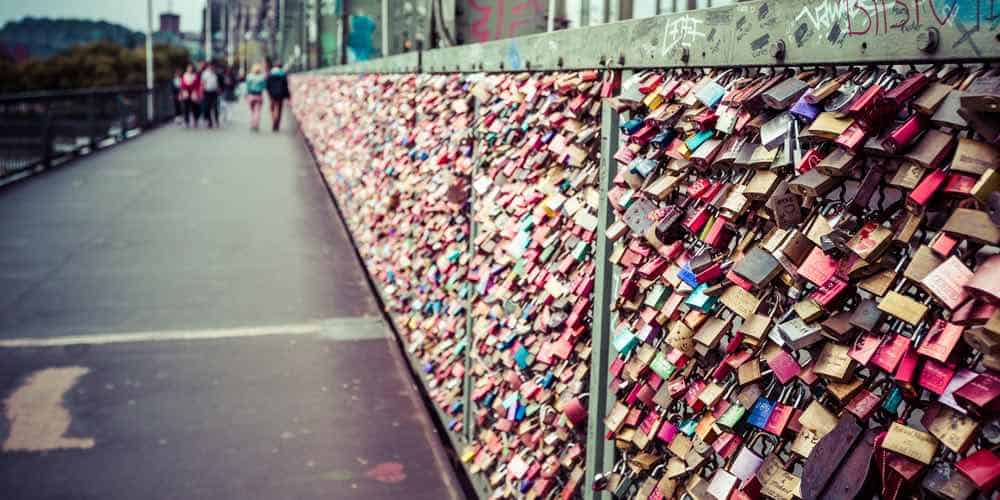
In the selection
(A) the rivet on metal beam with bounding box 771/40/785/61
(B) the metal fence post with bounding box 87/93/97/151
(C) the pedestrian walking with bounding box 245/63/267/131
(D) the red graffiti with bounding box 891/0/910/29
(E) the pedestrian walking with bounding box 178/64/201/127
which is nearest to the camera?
(D) the red graffiti with bounding box 891/0/910/29

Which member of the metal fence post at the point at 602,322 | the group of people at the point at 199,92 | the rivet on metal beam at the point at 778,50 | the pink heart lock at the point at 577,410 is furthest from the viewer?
the group of people at the point at 199,92

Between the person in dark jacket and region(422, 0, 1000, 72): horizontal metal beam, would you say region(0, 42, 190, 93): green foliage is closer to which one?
the person in dark jacket

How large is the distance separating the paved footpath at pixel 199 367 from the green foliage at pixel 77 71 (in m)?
41.1

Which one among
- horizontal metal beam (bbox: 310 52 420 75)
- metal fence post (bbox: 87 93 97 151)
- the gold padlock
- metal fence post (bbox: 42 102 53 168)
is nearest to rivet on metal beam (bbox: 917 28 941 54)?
the gold padlock

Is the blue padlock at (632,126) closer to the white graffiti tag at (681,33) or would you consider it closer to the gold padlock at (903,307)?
the white graffiti tag at (681,33)

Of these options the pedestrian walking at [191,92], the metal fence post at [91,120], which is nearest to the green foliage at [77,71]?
the pedestrian walking at [191,92]

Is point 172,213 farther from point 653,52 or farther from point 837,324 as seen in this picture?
point 837,324

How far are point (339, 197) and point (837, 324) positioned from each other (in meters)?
10.2

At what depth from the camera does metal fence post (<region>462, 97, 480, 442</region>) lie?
407cm

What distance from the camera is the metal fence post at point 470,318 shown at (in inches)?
160

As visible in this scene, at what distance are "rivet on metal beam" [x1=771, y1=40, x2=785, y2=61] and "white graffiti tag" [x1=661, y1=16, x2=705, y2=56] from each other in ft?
0.93

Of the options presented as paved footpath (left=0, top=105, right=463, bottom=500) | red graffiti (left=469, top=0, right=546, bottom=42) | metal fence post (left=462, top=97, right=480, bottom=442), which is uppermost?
red graffiti (left=469, top=0, right=546, bottom=42)

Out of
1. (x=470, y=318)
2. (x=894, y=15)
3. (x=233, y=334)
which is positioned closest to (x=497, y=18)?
(x=470, y=318)

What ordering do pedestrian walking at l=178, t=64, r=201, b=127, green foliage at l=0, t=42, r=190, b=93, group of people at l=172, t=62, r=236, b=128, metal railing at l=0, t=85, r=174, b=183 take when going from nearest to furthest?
metal railing at l=0, t=85, r=174, b=183
pedestrian walking at l=178, t=64, r=201, b=127
group of people at l=172, t=62, r=236, b=128
green foliage at l=0, t=42, r=190, b=93
